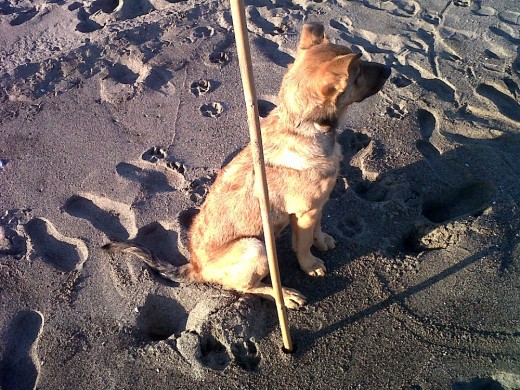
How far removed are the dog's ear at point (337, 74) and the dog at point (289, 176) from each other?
1 cm

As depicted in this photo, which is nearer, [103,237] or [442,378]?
[442,378]

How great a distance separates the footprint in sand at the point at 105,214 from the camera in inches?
197

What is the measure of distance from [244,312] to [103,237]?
5.97ft

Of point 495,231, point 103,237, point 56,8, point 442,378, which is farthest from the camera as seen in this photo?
point 56,8

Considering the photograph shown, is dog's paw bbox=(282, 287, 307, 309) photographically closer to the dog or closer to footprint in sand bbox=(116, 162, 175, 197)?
the dog

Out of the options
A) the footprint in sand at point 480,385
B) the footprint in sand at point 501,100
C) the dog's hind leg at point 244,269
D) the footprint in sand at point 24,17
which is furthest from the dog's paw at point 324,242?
the footprint in sand at point 24,17

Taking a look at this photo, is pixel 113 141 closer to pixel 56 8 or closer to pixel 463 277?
pixel 56 8

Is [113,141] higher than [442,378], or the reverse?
[113,141]

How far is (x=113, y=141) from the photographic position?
5859 millimetres

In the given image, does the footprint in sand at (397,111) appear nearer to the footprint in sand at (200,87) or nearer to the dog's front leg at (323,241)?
the dog's front leg at (323,241)

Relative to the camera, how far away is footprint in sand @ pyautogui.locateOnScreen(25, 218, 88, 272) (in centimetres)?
480

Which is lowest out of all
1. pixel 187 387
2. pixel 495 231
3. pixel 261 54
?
pixel 187 387

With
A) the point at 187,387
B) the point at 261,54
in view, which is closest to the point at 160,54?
the point at 261,54

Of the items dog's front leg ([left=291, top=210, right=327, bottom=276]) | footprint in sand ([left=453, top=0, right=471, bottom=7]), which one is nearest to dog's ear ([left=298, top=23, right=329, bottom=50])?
dog's front leg ([left=291, top=210, right=327, bottom=276])
